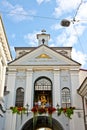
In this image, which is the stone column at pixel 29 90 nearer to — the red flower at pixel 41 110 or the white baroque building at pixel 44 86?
the white baroque building at pixel 44 86

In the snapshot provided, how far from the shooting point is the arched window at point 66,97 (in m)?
20.7

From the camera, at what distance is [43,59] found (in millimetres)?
22844

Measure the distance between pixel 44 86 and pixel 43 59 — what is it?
275 cm

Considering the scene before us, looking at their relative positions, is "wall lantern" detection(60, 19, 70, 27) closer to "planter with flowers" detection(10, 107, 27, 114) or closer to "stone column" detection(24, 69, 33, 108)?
"planter with flowers" detection(10, 107, 27, 114)

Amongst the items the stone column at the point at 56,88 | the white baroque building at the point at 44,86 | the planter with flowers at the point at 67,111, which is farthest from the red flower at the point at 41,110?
the stone column at the point at 56,88

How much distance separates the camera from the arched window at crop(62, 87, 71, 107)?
68.0 ft

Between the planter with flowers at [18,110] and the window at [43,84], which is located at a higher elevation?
the window at [43,84]

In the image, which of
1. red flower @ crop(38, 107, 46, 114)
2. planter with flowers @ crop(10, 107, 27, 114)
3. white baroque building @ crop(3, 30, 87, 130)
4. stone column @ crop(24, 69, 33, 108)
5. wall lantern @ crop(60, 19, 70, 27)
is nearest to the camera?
wall lantern @ crop(60, 19, 70, 27)

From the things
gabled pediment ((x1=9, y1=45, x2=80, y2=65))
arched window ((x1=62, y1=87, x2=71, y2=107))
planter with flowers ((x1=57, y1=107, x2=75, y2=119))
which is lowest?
planter with flowers ((x1=57, y1=107, x2=75, y2=119))

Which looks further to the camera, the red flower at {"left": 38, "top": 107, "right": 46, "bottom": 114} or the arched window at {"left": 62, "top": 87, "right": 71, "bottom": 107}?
the arched window at {"left": 62, "top": 87, "right": 71, "bottom": 107}

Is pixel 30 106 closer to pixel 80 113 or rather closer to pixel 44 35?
pixel 80 113

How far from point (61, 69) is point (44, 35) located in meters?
7.49

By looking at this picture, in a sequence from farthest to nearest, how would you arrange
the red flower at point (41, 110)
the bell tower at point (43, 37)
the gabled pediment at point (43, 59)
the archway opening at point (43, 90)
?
the bell tower at point (43, 37) → the gabled pediment at point (43, 59) → the archway opening at point (43, 90) → the red flower at point (41, 110)

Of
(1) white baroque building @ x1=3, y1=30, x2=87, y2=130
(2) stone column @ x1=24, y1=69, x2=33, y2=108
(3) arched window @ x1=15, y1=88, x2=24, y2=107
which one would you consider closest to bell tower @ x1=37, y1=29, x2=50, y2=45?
(1) white baroque building @ x1=3, y1=30, x2=87, y2=130
